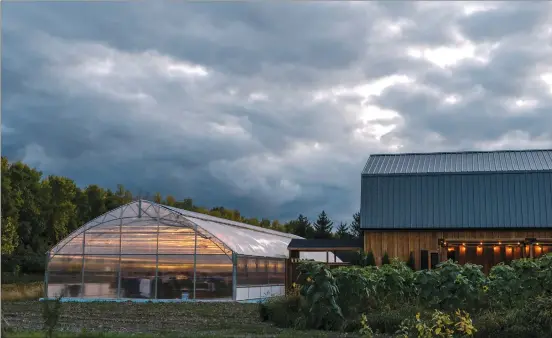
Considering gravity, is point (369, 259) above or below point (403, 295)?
above

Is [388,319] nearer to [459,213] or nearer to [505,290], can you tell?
[505,290]

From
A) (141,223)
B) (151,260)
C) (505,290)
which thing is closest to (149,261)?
(151,260)

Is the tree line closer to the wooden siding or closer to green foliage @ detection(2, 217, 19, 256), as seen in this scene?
green foliage @ detection(2, 217, 19, 256)

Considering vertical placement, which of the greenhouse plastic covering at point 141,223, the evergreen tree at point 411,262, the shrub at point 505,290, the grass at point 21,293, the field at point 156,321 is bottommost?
the field at point 156,321

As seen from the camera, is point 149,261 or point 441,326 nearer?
point 441,326

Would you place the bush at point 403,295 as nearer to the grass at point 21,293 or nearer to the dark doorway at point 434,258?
the dark doorway at point 434,258

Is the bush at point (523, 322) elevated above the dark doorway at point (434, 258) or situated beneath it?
situated beneath

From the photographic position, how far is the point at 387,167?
30344mm

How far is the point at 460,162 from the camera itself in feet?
99.7

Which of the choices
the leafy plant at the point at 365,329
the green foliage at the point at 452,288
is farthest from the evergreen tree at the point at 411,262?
the leafy plant at the point at 365,329

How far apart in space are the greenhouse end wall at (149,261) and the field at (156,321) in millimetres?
2290

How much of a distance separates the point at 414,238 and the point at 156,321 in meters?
13.4

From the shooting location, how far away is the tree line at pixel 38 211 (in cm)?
4775

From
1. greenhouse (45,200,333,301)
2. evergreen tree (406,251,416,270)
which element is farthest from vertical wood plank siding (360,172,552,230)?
greenhouse (45,200,333,301)
